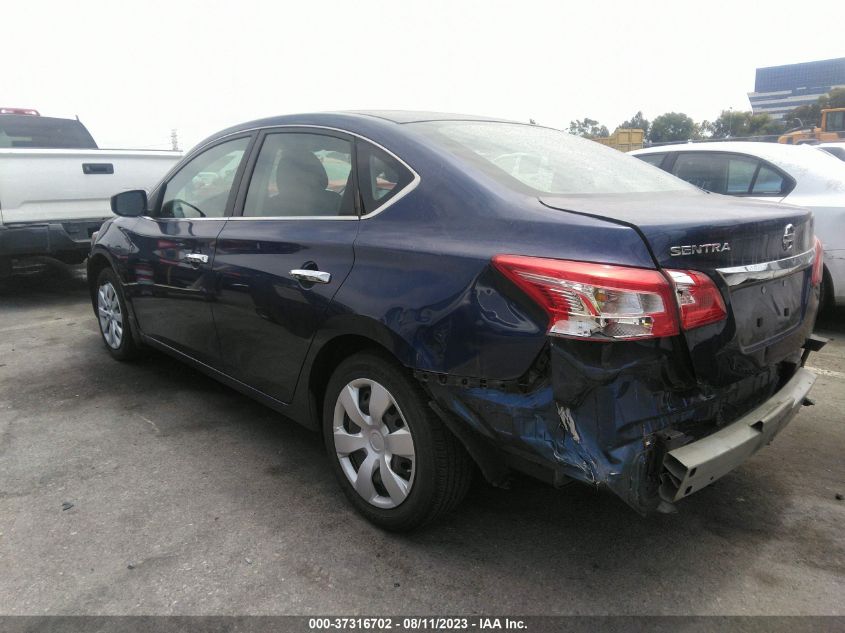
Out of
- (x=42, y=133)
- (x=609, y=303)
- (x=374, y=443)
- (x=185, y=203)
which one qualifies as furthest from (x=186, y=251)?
(x=42, y=133)

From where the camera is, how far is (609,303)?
6.15 feet

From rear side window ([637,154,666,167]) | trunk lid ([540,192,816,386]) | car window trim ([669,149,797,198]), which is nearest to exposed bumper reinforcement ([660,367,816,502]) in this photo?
trunk lid ([540,192,816,386])

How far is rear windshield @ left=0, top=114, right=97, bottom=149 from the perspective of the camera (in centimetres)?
827

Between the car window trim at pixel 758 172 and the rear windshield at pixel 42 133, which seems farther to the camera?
the rear windshield at pixel 42 133

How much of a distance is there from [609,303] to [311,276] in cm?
126

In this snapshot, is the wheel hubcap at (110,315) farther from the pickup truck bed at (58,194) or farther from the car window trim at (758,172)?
the car window trim at (758,172)

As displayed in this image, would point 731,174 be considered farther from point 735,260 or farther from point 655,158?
point 735,260

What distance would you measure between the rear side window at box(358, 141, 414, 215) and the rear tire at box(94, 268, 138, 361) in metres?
2.46

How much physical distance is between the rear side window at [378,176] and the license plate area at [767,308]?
1.23 metres

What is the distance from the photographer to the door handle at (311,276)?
2.60 metres

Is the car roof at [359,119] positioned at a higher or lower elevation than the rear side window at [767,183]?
higher

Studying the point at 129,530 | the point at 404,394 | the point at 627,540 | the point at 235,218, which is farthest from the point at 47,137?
the point at 627,540

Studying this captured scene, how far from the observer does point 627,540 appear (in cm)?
255

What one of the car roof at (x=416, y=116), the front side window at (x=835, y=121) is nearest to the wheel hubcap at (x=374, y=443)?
the car roof at (x=416, y=116)
